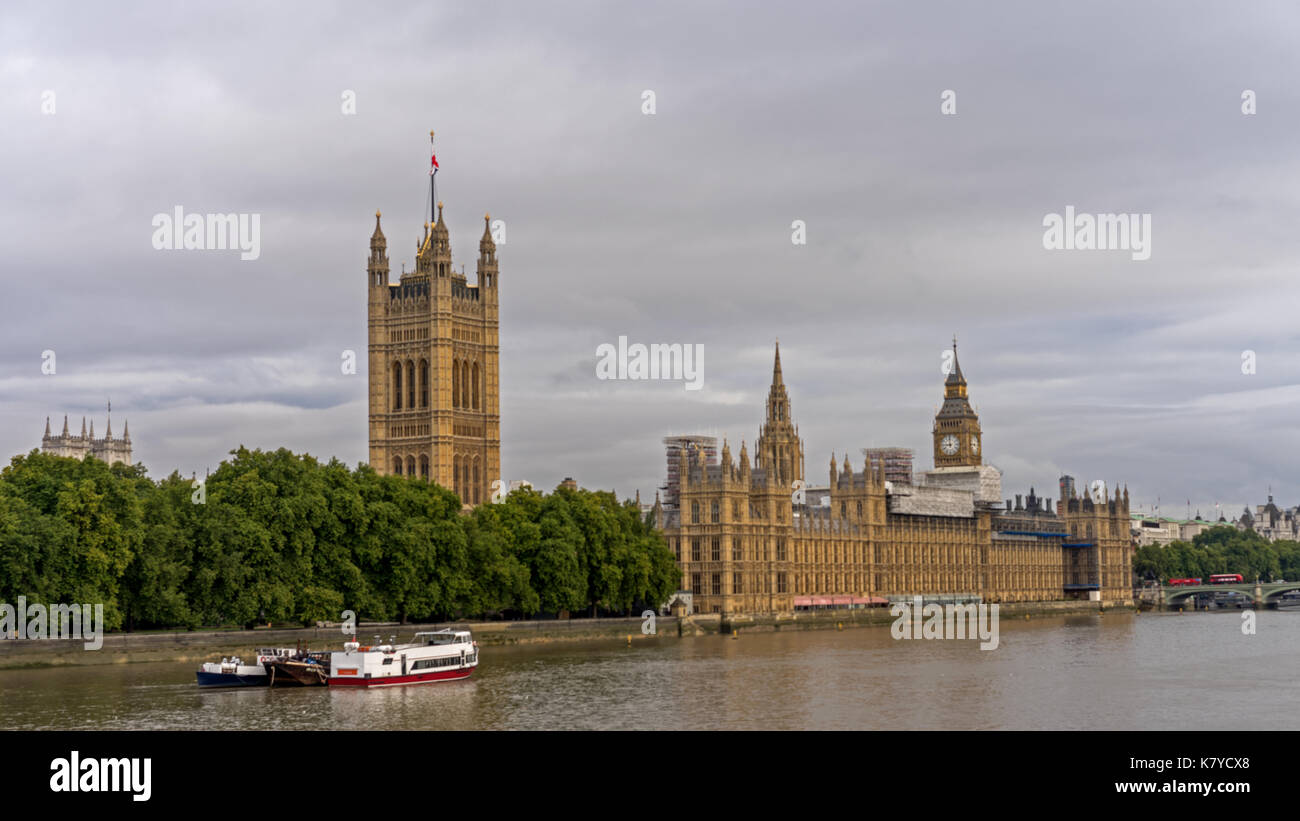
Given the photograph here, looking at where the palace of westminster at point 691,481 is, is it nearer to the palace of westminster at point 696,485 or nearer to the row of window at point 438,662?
the palace of westminster at point 696,485

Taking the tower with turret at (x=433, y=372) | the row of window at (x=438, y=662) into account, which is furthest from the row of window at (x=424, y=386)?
the row of window at (x=438, y=662)

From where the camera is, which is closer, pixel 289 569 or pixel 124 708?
pixel 124 708

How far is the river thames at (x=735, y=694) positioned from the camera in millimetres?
54844

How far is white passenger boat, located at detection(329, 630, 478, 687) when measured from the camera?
69125 millimetres

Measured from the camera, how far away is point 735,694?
6506 cm

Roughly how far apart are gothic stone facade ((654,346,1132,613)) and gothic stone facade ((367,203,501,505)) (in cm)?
2158

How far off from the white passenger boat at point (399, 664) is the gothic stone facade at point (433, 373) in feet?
276

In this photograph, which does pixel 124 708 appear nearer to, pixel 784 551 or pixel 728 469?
pixel 728 469

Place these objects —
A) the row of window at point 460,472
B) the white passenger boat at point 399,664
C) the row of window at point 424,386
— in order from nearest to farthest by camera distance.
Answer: the white passenger boat at point 399,664 < the row of window at point 460,472 < the row of window at point 424,386

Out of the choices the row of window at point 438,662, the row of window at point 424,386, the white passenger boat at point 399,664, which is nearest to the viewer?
the white passenger boat at point 399,664

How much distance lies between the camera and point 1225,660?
8675cm

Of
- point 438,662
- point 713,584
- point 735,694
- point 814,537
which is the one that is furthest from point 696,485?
point 735,694
